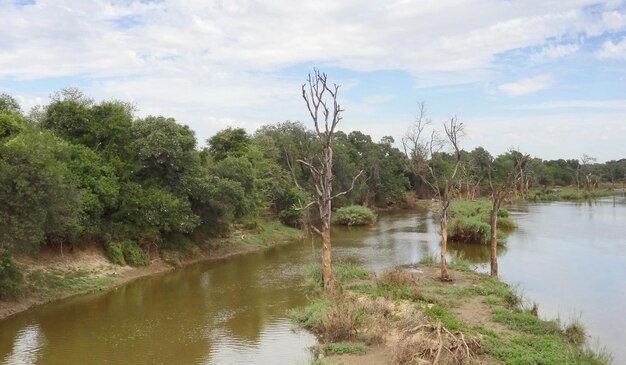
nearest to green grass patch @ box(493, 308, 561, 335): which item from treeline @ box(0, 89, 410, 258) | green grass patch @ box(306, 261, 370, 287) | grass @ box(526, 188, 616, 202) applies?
green grass patch @ box(306, 261, 370, 287)

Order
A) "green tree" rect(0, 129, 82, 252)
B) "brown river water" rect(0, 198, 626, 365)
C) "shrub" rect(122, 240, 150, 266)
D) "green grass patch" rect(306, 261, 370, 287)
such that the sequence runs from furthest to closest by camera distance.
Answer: "shrub" rect(122, 240, 150, 266), "green grass patch" rect(306, 261, 370, 287), "green tree" rect(0, 129, 82, 252), "brown river water" rect(0, 198, 626, 365)

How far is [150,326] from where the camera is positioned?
19.3 m

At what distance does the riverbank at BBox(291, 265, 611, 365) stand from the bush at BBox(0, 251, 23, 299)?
36.0 ft

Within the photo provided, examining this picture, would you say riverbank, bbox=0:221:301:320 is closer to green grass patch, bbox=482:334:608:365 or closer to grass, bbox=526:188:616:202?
green grass patch, bbox=482:334:608:365

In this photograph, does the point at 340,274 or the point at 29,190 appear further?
the point at 340,274

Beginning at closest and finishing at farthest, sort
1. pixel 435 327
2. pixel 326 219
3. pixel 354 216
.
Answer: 1. pixel 435 327
2. pixel 326 219
3. pixel 354 216

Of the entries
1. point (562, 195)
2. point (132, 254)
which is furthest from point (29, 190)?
point (562, 195)

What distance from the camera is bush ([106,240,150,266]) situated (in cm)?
2780

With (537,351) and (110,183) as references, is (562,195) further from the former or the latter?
(537,351)

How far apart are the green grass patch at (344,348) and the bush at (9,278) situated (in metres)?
12.7

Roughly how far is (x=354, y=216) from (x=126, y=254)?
26.7 meters

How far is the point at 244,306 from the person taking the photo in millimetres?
21875

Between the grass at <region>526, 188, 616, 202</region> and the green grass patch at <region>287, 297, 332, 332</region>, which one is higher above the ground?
the grass at <region>526, 188, 616, 202</region>

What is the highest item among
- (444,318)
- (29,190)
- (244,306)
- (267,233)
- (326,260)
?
(29,190)
